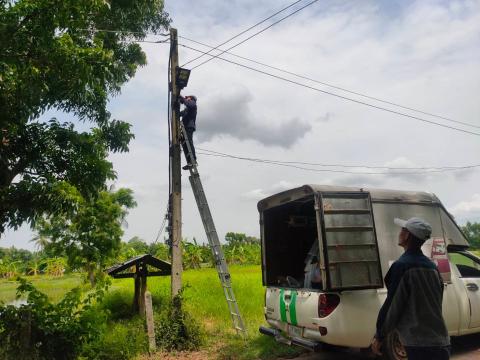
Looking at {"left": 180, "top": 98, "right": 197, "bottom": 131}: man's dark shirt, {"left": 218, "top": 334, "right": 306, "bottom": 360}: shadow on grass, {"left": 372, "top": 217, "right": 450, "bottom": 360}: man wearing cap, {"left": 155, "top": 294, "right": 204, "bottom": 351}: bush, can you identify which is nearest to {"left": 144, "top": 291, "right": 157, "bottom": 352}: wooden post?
{"left": 155, "top": 294, "right": 204, "bottom": 351}: bush

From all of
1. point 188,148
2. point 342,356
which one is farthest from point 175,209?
point 342,356

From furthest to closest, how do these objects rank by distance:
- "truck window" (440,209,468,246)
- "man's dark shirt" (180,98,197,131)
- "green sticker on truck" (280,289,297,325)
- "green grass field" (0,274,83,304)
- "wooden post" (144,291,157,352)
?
"green grass field" (0,274,83,304) < "man's dark shirt" (180,98,197,131) < "wooden post" (144,291,157,352) < "truck window" (440,209,468,246) < "green sticker on truck" (280,289,297,325)

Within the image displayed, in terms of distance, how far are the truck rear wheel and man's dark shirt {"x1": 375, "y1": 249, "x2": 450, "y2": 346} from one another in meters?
2.81

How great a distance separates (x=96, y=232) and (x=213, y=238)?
74.2 ft

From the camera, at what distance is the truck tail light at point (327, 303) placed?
17.5 ft

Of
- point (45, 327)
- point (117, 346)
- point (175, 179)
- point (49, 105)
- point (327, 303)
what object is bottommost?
point (117, 346)

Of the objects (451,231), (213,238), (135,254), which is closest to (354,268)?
(451,231)

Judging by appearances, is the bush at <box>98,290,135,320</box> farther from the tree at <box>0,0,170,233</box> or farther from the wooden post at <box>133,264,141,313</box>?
the tree at <box>0,0,170,233</box>

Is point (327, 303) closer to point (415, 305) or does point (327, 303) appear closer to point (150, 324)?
point (415, 305)

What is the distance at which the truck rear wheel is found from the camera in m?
5.55

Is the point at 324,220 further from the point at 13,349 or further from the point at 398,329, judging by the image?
the point at 13,349

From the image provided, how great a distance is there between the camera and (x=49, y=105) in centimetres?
633

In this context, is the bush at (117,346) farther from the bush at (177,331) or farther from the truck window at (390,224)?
the truck window at (390,224)

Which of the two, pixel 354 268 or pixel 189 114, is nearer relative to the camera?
pixel 354 268
